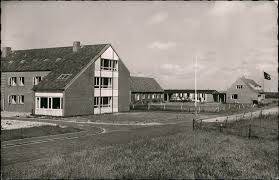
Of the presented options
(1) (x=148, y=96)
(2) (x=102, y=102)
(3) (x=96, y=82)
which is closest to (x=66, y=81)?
(3) (x=96, y=82)

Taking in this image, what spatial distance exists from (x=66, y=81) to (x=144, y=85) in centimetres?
4084

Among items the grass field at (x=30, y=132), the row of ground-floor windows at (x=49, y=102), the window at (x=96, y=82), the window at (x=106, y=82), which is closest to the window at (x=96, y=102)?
the window at (x=96, y=82)

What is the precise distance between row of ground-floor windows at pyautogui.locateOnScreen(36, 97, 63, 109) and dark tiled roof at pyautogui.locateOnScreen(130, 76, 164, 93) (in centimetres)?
A: 3276

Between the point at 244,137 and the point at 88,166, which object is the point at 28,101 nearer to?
the point at 244,137

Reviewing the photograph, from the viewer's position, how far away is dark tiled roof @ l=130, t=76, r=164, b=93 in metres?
71.5

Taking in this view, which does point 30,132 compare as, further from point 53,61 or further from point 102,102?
point 53,61

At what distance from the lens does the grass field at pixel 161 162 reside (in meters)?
10.2

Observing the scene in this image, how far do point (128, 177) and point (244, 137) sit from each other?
13.0 meters

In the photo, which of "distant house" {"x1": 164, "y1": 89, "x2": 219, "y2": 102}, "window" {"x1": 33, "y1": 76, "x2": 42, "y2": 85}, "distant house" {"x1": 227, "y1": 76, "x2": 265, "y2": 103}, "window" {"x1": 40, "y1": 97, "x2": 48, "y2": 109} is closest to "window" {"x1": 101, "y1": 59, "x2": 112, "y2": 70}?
"window" {"x1": 33, "y1": 76, "x2": 42, "y2": 85}

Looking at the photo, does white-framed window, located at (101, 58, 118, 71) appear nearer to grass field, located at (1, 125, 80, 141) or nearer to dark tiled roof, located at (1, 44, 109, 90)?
dark tiled roof, located at (1, 44, 109, 90)

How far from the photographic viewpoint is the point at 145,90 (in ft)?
242

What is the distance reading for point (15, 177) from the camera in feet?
29.6

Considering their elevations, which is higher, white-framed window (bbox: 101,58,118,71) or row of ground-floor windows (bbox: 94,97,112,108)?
white-framed window (bbox: 101,58,118,71)

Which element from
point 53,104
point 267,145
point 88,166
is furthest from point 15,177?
point 53,104
